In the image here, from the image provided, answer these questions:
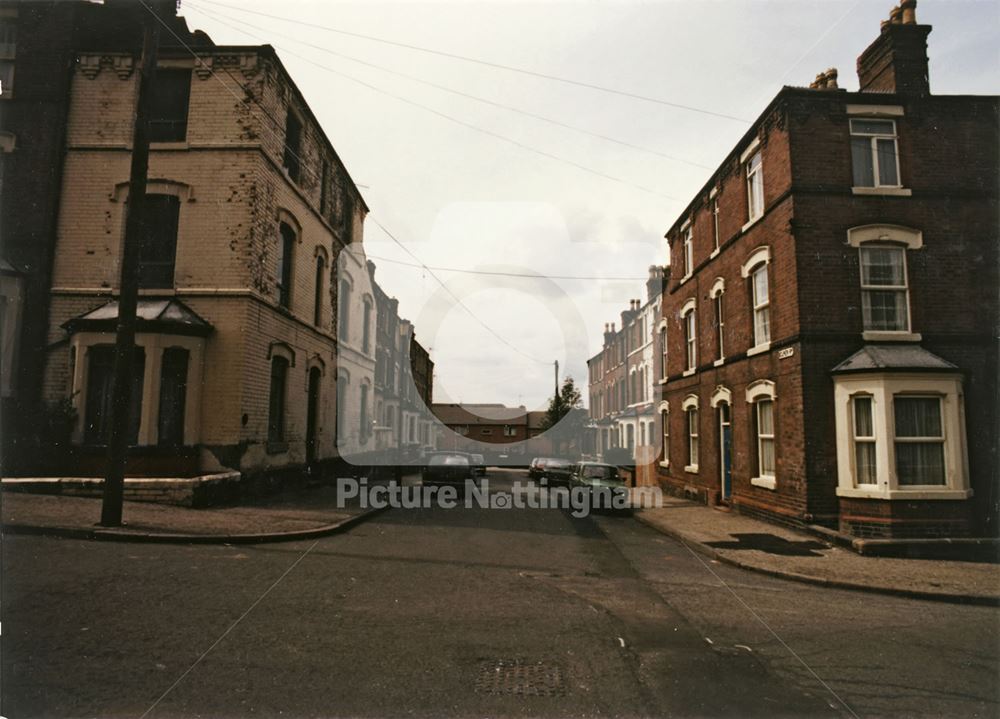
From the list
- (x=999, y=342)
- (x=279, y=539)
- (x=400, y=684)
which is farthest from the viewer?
(x=999, y=342)

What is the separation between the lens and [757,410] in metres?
15.6

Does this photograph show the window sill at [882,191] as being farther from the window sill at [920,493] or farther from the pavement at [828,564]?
the pavement at [828,564]

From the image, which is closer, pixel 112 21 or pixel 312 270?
pixel 112 21

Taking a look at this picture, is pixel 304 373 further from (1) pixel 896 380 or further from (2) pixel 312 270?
(1) pixel 896 380

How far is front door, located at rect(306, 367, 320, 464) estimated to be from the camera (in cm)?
1952

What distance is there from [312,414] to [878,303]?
16.8 meters

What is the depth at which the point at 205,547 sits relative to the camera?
9.12 meters

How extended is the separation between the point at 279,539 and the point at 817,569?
9.05 metres

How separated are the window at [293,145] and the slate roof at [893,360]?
621 inches

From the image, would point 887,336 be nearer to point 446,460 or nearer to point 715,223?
point 715,223

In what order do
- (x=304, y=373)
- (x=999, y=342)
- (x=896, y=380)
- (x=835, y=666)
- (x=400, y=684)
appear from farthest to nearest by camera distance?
(x=304, y=373) < (x=999, y=342) < (x=896, y=380) < (x=835, y=666) < (x=400, y=684)

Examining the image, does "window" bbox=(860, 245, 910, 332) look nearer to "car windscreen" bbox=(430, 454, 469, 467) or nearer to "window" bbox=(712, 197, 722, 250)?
"window" bbox=(712, 197, 722, 250)

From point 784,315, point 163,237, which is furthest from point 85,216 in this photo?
point 784,315

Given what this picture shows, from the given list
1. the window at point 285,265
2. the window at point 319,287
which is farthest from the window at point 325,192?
the window at point 285,265
